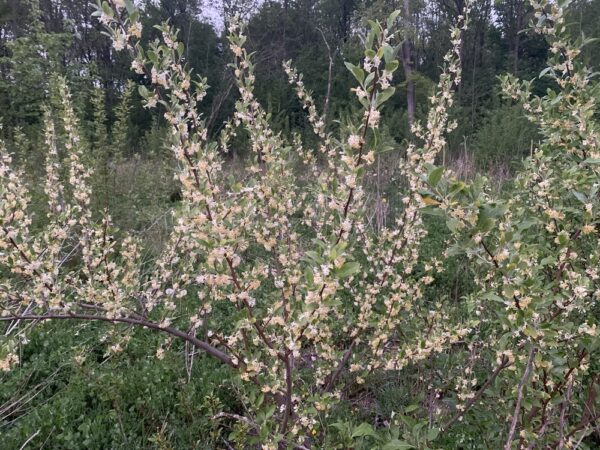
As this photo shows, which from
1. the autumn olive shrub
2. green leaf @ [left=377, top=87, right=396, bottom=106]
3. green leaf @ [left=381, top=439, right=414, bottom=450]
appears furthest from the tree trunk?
green leaf @ [left=381, top=439, right=414, bottom=450]

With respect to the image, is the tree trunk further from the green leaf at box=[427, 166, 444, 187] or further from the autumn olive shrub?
the green leaf at box=[427, 166, 444, 187]

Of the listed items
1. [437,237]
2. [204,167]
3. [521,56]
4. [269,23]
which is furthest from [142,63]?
[521,56]

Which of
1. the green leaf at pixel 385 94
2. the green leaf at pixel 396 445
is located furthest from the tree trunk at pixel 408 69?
the green leaf at pixel 396 445

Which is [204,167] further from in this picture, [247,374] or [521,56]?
[521,56]

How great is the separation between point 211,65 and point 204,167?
1998cm

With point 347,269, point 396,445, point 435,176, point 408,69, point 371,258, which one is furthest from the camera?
point 408,69

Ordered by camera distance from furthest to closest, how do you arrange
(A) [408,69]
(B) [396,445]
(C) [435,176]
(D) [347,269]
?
(A) [408,69]
(B) [396,445]
(D) [347,269]
(C) [435,176]

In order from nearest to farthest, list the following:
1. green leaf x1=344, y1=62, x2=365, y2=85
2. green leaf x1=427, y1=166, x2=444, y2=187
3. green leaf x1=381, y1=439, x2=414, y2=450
Answer: 1. green leaf x1=427, y1=166, x2=444, y2=187
2. green leaf x1=344, y1=62, x2=365, y2=85
3. green leaf x1=381, y1=439, x2=414, y2=450

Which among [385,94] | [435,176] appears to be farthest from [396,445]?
[385,94]

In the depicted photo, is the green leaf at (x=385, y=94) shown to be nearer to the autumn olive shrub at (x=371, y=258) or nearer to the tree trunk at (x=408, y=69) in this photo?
the autumn olive shrub at (x=371, y=258)

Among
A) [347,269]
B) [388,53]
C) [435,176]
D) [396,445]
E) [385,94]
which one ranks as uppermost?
[388,53]

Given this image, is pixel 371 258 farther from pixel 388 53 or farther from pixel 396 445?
pixel 388 53

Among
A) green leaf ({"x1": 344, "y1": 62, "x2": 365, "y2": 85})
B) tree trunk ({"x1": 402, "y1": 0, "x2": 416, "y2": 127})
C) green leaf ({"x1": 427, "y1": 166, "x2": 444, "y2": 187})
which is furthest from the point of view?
tree trunk ({"x1": 402, "y1": 0, "x2": 416, "y2": 127})

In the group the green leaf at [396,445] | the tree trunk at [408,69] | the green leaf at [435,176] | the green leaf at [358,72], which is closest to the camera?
the green leaf at [435,176]
